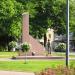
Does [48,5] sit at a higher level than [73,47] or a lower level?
higher

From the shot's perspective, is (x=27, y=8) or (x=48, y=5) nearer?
(x=27, y=8)

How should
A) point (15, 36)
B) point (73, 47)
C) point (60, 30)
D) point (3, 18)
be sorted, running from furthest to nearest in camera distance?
1. point (73, 47)
2. point (60, 30)
3. point (15, 36)
4. point (3, 18)

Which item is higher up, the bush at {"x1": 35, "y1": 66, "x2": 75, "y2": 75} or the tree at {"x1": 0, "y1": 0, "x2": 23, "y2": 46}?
the tree at {"x1": 0, "y1": 0, "x2": 23, "y2": 46}

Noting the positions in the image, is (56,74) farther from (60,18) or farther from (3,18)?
(60,18)

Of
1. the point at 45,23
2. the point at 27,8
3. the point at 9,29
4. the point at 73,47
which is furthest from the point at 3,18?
the point at 73,47

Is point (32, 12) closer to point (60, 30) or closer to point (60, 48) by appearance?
point (60, 30)

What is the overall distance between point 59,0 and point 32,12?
6.52 metres

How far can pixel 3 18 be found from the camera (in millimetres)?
63406

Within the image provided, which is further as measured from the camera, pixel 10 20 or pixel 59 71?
pixel 10 20

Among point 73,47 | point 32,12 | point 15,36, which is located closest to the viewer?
point 15,36

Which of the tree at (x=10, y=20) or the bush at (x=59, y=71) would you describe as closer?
the bush at (x=59, y=71)

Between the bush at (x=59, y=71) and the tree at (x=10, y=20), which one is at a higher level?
the tree at (x=10, y=20)

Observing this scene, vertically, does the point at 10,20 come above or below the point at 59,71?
above

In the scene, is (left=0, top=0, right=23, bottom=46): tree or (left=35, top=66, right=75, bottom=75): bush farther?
(left=0, top=0, right=23, bottom=46): tree
